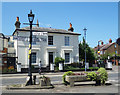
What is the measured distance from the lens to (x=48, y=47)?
29703mm

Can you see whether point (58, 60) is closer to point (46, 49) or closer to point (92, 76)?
point (46, 49)

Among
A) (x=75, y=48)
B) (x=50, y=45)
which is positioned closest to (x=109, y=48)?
(x=75, y=48)

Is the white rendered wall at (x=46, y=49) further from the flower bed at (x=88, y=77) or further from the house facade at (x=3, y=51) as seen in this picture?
the flower bed at (x=88, y=77)

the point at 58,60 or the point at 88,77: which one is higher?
the point at 58,60

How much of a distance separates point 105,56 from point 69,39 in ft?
96.2

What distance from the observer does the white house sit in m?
28.2

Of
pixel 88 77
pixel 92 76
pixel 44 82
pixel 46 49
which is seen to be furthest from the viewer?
pixel 46 49

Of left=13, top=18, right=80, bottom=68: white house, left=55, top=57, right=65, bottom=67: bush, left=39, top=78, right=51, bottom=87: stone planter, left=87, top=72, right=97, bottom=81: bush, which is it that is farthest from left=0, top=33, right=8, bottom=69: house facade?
left=87, top=72, right=97, bottom=81: bush

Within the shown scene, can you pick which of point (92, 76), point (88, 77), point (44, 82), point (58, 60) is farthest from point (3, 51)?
point (92, 76)

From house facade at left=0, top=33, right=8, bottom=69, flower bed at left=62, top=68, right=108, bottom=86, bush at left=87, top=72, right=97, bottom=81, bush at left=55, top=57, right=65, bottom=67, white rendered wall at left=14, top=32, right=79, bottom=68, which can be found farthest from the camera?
bush at left=55, top=57, right=65, bottom=67

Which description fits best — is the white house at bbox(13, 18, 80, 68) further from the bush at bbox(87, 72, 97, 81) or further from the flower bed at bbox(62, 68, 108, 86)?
the bush at bbox(87, 72, 97, 81)

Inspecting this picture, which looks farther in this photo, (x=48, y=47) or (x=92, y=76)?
(x=48, y=47)

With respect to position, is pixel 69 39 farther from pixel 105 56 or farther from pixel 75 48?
pixel 105 56

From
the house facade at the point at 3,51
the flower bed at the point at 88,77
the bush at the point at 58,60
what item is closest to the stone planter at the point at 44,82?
the flower bed at the point at 88,77
